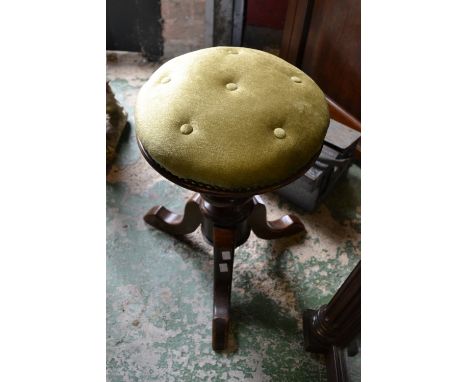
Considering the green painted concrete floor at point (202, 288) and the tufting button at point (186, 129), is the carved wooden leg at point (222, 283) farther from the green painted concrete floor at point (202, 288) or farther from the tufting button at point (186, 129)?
the tufting button at point (186, 129)

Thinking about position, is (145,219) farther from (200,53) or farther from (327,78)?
(327,78)

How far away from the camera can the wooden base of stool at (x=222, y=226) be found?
3.82 feet

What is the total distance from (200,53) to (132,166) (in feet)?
2.67

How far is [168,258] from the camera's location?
1421mm

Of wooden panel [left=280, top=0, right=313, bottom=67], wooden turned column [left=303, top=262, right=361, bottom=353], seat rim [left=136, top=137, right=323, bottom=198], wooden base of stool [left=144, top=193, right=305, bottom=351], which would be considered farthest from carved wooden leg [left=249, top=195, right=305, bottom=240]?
wooden panel [left=280, top=0, right=313, bottom=67]

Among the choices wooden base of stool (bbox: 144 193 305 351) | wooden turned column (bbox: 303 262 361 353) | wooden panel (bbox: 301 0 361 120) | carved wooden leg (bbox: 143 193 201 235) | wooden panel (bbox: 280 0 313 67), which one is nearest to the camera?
wooden turned column (bbox: 303 262 361 353)

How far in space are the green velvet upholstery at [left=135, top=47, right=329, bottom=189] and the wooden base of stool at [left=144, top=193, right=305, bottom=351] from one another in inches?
8.7

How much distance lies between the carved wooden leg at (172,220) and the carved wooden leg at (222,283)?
216 mm

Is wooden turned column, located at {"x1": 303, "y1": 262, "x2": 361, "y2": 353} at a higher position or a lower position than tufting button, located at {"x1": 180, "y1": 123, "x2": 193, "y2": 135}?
lower

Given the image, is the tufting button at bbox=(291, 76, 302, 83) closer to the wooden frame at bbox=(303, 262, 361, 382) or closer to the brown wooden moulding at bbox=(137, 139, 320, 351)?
the brown wooden moulding at bbox=(137, 139, 320, 351)

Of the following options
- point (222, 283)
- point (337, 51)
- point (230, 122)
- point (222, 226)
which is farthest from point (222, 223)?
point (337, 51)

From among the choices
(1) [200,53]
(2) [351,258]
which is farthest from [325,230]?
(1) [200,53]

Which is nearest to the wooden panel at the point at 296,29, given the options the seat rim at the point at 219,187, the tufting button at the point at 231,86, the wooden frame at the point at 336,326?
the tufting button at the point at 231,86

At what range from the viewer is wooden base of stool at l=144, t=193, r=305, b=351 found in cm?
117
